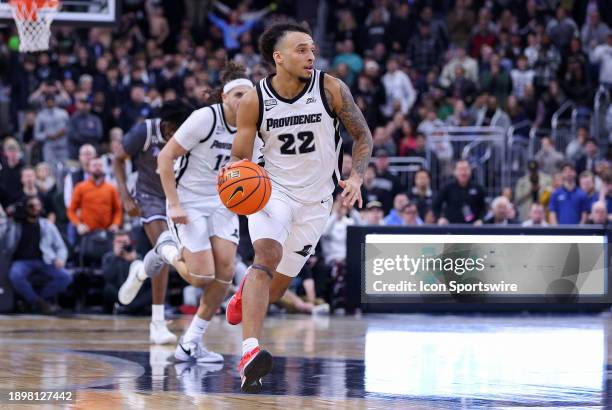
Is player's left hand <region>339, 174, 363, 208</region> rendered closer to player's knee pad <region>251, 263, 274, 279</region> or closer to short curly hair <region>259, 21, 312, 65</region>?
player's knee pad <region>251, 263, 274, 279</region>

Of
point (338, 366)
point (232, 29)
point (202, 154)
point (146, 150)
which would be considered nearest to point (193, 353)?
point (338, 366)

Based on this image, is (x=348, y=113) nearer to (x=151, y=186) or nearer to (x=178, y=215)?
(x=178, y=215)

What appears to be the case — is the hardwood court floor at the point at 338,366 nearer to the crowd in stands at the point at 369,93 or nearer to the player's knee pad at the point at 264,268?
the player's knee pad at the point at 264,268

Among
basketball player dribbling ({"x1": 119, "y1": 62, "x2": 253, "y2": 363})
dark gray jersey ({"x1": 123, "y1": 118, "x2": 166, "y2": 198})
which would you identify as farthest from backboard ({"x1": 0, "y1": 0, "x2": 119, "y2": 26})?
basketball player dribbling ({"x1": 119, "y1": 62, "x2": 253, "y2": 363})

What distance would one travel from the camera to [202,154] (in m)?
9.78

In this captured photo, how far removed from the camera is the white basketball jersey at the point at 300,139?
25.3 feet

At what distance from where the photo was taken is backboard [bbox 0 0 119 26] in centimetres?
1403

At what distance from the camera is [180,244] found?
9.80 metres

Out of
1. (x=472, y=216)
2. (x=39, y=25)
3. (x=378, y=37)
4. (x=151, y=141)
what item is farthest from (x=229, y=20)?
(x=151, y=141)

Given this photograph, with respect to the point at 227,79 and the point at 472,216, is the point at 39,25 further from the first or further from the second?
the point at 472,216

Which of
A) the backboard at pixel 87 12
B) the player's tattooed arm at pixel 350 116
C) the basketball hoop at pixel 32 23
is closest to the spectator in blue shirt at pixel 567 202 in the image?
the backboard at pixel 87 12

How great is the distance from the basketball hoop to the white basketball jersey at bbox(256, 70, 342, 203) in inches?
241

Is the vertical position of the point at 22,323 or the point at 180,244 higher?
the point at 180,244

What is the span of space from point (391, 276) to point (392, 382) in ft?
18.9
